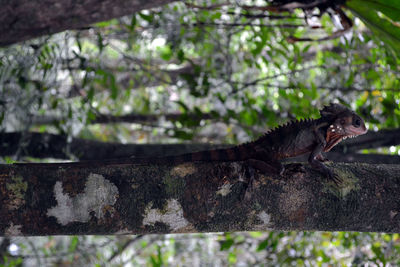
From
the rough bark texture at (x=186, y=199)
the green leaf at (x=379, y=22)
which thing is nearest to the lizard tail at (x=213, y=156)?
the rough bark texture at (x=186, y=199)

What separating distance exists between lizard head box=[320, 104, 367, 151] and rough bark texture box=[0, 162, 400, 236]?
30.0 inches

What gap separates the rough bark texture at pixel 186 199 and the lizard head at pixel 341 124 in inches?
30.0

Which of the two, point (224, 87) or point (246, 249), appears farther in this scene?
point (246, 249)

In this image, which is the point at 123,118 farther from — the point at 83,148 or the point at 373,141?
the point at 373,141

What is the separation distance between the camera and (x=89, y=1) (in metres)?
3.42

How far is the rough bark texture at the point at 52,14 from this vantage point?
11.1 feet

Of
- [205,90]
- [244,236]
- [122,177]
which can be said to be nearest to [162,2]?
[205,90]

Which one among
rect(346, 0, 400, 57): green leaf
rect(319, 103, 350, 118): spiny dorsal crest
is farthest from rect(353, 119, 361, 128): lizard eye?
rect(346, 0, 400, 57): green leaf

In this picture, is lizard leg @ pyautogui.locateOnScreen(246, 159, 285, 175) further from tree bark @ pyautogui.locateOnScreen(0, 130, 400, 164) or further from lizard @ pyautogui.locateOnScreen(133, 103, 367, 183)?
tree bark @ pyautogui.locateOnScreen(0, 130, 400, 164)

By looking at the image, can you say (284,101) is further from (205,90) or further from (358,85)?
(205,90)

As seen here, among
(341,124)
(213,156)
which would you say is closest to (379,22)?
(341,124)

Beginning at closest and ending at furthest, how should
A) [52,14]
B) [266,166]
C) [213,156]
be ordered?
[266,166]
[213,156]
[52,14]

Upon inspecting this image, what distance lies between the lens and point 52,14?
11.4 feet

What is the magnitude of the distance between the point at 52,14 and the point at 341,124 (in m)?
2.54
